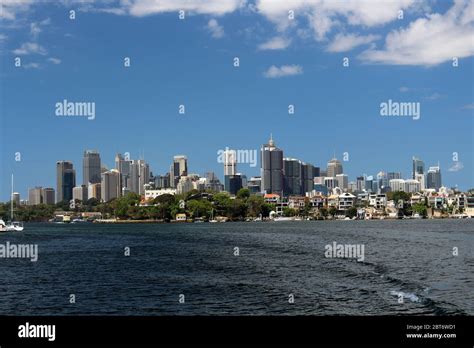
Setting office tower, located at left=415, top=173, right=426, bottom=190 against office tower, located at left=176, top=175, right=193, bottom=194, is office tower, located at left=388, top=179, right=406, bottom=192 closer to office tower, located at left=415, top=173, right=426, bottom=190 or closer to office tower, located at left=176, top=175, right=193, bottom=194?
office tower, located at left=415, top=173, right=426, bottom=190

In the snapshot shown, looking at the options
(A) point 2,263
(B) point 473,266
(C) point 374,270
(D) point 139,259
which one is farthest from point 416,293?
(A) point 2,263

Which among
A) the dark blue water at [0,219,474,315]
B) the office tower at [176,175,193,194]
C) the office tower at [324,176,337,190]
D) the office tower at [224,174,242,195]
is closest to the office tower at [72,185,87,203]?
the office tower at [176,175,193,194]

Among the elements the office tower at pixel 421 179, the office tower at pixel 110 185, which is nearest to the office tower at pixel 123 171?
the office tower at pixel 110 185

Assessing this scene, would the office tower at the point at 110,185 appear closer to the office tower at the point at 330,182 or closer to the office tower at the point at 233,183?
the office tower at the point at 233,183

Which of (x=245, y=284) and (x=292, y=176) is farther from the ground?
(x=292, y=176)

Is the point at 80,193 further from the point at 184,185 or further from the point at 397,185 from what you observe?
the point at 397,185

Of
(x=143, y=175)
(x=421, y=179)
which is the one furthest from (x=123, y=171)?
(x=421, y=179)
